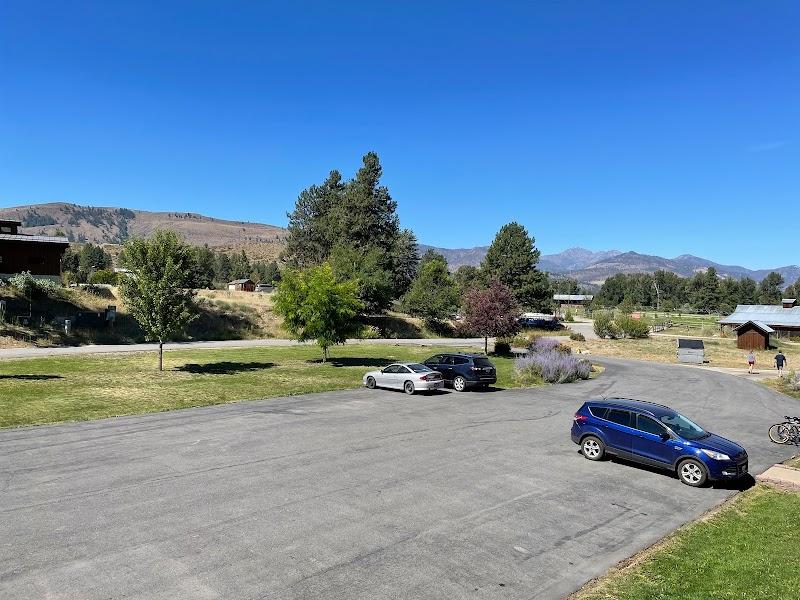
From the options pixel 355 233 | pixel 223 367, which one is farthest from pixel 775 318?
pixel 223 367

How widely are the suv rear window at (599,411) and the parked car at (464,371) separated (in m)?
12.2

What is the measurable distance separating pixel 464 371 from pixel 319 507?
1774 centimetres

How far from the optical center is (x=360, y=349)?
164 feet

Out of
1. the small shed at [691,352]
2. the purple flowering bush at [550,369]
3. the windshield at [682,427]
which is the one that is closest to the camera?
the windshield at [682,427]

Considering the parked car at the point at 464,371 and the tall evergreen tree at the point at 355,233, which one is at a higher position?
the tall evergreen tree at the point at 355,233

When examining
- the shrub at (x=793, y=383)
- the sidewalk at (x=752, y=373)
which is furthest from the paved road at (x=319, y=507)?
the sidewalk at (x=752, y=373)

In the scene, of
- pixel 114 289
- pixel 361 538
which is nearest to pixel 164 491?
pixel 361 538

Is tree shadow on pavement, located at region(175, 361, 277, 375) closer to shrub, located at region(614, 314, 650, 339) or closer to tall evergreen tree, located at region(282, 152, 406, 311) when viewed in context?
tall evergreen tree, located at region(282, 152, 406, 311)

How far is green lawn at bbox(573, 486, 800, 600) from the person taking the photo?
27.3 ft

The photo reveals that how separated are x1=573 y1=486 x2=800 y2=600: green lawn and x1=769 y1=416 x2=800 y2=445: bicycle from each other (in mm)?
8193

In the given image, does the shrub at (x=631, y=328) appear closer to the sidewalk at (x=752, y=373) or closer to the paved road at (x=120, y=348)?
the sidewalk at (x=752, y=373)

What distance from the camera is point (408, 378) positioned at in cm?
2695

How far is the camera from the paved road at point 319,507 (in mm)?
8523

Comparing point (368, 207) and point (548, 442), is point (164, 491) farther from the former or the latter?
point (368, 207)
